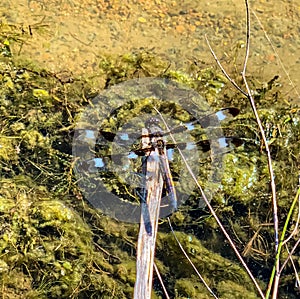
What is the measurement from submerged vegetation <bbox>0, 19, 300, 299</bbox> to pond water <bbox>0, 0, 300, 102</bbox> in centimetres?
13

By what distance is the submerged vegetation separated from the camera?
177 cm

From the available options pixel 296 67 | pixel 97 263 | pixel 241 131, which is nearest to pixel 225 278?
pixel 97 263

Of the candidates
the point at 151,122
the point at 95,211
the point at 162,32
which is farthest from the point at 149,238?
the point at 162,32

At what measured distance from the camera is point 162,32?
242 cm

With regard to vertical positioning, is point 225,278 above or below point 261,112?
below

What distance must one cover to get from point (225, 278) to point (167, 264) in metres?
0.26

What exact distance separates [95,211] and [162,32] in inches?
44.5

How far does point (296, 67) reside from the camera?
233 centimetres

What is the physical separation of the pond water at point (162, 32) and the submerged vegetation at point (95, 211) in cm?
13

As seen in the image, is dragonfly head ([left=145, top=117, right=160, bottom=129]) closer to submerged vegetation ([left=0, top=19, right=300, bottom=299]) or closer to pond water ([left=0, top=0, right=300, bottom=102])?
submerged vegetation ([left=0, top=19, right=300, bottom=299])

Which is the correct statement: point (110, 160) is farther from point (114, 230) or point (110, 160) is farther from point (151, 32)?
point (151, 32)

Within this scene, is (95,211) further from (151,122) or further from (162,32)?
(162,32)

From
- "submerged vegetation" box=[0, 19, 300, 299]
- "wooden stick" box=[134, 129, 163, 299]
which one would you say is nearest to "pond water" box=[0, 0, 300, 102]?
"submerged vegetation" box=[0, 19, 300, 299]

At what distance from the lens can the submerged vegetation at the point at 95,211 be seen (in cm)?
177
